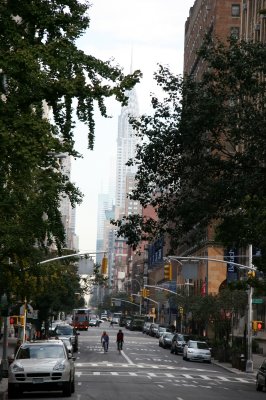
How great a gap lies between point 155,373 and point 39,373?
19861mm

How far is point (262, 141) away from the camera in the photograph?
1194 inches

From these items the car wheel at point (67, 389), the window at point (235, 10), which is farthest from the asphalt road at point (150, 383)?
the window at point (235, 10)

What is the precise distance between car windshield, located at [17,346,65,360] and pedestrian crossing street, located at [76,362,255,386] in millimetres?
11401

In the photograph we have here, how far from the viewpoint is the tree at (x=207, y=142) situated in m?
30.6

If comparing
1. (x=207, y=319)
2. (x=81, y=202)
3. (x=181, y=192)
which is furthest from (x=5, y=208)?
(x=207, y=319)

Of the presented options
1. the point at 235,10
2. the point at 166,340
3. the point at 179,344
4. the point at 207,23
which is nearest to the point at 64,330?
the point at 179,344

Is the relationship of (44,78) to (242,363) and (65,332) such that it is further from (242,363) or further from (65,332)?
(65,332)

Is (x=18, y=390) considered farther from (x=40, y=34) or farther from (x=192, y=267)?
(x=192, y=267)

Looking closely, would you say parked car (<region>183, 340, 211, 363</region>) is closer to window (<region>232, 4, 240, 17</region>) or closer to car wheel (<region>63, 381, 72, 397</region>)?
car wheel (<region>63, 381, 72, 397</region>)

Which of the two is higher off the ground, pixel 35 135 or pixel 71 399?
pixel 35 135

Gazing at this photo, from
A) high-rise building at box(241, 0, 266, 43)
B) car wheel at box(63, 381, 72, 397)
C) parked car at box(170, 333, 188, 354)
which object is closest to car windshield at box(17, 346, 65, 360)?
car wheel at box(63, 381, 72, 397)

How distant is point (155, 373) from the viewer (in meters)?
46.5

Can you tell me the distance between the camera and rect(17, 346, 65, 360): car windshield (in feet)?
93.7

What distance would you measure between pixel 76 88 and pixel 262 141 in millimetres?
15511
